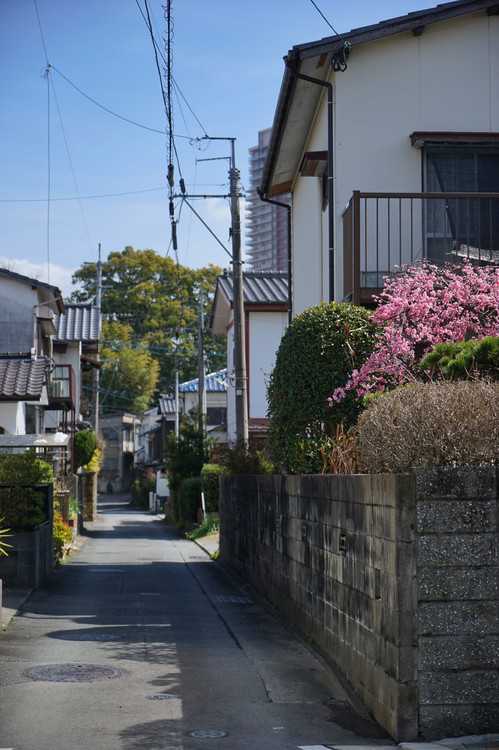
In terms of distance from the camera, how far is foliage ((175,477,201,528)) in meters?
39.5

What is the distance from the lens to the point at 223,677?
940 centimetres

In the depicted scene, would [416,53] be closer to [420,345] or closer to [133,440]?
[420,345]

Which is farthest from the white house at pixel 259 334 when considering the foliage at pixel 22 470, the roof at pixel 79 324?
the foliage at pixel 22 470

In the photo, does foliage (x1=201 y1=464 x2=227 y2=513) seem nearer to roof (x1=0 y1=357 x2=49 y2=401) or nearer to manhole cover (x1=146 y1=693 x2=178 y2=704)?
roof (x1=0 y1=357 x2=49 y2=401)

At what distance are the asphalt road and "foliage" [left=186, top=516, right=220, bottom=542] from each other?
18455mm

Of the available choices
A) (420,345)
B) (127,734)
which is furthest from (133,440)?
(127,734)

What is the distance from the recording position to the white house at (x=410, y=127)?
1733cm

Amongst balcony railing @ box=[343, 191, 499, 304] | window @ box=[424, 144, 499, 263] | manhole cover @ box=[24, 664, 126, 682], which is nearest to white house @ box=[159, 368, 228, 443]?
window @ box=[424, 144, 499, 263]

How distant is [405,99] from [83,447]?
29.7 metres

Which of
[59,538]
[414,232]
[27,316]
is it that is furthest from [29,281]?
[414,232]

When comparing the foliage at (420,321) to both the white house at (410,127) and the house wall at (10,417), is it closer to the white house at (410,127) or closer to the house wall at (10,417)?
the white house at (410,127)

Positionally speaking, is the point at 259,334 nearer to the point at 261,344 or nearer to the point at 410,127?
the point at 261,344

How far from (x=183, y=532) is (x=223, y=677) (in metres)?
30.9

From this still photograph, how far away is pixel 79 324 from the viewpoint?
4934 centimetres
